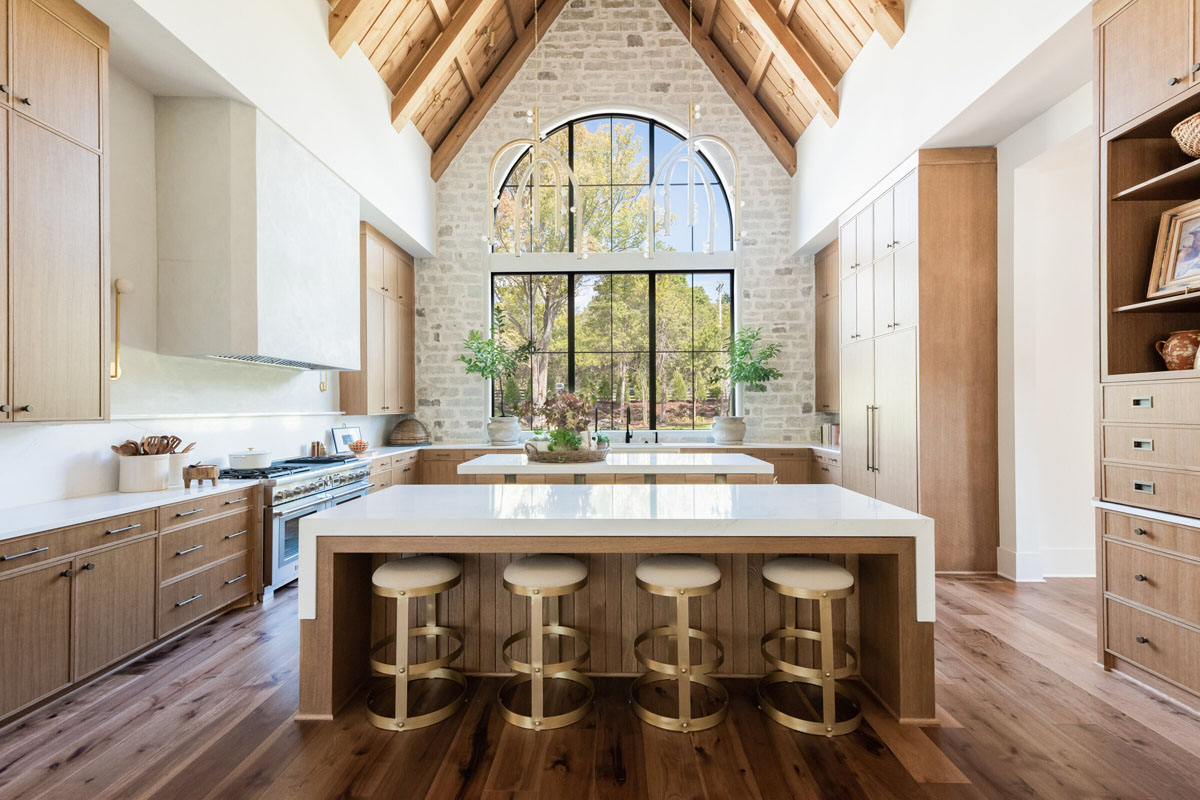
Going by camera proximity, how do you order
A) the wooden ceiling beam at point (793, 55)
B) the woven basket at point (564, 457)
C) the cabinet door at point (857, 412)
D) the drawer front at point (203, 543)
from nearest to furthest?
the drawer front at point (203, 543)
the woven basket at point (564, 457)
the cabinet door at point (857, 412)
the wooden ceiling beam at point (793, 55)

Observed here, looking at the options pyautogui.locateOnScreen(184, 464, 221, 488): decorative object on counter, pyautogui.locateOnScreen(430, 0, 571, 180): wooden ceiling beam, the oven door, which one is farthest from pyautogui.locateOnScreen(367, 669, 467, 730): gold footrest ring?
pyautogui.locateOnScreen(430, 0, 571, 180): wooden ceiling beam

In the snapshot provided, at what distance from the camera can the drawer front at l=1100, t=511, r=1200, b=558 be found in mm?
2373

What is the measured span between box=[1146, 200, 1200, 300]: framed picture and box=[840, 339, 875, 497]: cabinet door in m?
2.53

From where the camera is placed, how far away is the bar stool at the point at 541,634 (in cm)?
224

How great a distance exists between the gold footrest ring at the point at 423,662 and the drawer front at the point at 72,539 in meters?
1.27

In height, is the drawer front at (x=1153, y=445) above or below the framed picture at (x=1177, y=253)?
below

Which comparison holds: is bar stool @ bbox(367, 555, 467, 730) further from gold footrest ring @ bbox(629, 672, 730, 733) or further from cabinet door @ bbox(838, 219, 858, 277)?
cabinet door @ bbox(838, 219, 858, 277)

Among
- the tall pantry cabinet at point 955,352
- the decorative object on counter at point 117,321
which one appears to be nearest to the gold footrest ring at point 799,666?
the tall pantry cabinet at point 955,352

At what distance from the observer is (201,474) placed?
Result: 3592mm

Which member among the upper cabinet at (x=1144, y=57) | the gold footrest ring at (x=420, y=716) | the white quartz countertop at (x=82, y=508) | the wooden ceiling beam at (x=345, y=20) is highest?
the wooden ceiling beam at (x=345, y=20)

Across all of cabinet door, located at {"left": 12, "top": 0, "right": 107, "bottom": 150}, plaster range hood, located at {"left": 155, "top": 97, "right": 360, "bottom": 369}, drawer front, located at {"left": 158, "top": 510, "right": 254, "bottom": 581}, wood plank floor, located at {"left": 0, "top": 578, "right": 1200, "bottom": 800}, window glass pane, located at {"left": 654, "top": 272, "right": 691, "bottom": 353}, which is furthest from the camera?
window glass pane, located at {"left": 654, "top": 272, "right": 691, "bottom": 353}

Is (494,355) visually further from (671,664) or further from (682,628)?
(682,628)

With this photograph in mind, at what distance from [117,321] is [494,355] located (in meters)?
3.78

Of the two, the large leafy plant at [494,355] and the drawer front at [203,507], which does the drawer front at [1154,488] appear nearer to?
the drawer front at [203,507]
